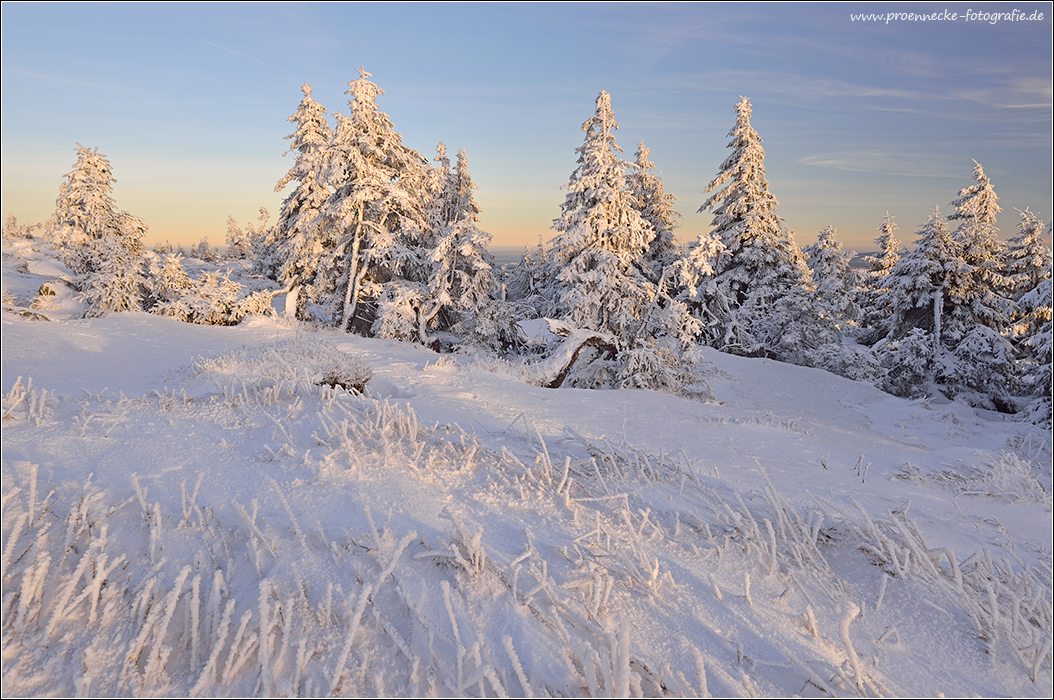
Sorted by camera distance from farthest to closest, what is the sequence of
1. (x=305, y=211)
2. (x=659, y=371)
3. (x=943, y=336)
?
(x=943, y=336)
(x=305, y=211)
(x=659, y=371)

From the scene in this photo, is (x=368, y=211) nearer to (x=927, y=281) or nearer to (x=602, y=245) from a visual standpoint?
(x=602, y=245)

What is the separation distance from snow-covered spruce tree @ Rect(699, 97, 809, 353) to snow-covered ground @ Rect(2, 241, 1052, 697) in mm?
21649

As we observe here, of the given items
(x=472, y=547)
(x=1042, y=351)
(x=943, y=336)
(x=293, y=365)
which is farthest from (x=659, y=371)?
(x=943, y=336)

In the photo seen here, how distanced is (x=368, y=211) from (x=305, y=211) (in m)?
3.28

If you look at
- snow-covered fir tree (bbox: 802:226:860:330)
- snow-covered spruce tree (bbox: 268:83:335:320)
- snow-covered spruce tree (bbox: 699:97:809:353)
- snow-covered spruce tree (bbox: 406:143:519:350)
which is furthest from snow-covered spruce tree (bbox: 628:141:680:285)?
snow-covered spruce tree (bbox: 268:83:335:320)

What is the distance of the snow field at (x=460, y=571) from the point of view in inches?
66.2

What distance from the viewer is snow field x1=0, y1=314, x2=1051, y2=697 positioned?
1681 millimetres

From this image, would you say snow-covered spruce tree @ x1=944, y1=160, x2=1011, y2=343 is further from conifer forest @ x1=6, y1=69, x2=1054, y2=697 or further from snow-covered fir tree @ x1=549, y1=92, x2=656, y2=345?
conifer forest @ x1=6, y1=69, x2=1054, y2=697

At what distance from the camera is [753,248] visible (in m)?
24.9

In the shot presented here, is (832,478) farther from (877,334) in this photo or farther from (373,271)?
(877,334)

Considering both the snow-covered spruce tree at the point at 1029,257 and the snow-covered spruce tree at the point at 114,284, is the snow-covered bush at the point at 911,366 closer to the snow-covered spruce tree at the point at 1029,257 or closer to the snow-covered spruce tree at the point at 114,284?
the snow-covered spruce tree at the point at 1029,257

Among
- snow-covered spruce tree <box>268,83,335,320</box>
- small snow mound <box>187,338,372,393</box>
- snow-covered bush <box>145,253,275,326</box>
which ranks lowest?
small snow mound <box>187,338,372,393</box>

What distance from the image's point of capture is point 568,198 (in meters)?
19.0

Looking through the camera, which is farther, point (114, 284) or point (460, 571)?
point (114, 284)
